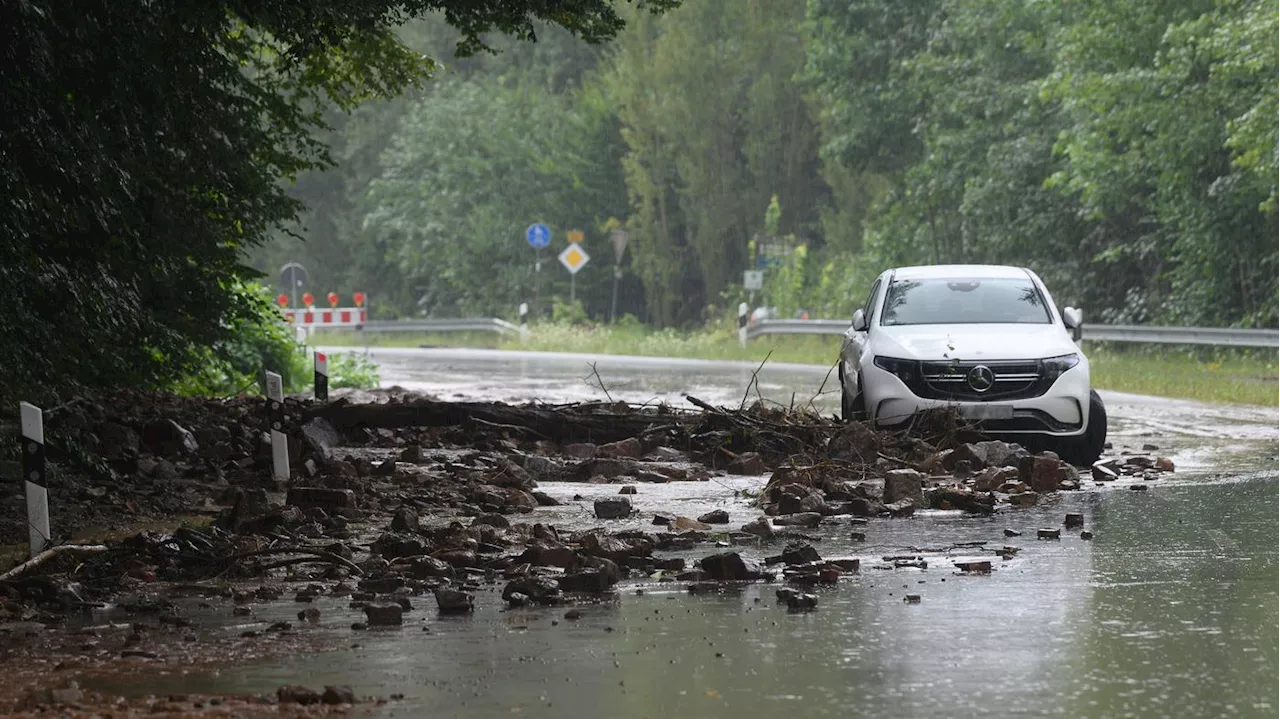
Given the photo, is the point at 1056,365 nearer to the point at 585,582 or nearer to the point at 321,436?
the point at 321,436

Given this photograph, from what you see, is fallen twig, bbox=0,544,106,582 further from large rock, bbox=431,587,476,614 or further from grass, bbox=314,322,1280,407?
grass, bbox=314,322,1280,407

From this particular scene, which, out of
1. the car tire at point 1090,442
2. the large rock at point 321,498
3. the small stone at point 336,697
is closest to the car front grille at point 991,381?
the car tire at point 1090,442

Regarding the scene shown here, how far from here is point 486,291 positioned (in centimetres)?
6550

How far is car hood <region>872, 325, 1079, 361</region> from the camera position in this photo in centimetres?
1517

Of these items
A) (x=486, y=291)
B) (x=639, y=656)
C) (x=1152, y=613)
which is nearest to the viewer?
(x=639, y=656)

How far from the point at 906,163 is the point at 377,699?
4208 centimetres

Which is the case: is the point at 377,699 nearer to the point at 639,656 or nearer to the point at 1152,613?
the point at 639,656

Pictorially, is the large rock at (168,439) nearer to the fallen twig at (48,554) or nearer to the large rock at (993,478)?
the fallen twig at (48,554)

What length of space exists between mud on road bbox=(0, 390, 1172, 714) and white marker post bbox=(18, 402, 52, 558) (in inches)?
16.7

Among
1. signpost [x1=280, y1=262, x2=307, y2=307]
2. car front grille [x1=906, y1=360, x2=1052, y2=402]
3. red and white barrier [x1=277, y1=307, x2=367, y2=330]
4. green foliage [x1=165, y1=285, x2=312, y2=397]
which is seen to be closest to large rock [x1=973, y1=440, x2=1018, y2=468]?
car front grille [x1=906, y1=360, x2=1052, y2=402]

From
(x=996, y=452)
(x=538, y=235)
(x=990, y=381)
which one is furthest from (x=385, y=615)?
(x=538, y=235)

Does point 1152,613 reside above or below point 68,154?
below

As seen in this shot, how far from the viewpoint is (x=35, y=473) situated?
410 inches

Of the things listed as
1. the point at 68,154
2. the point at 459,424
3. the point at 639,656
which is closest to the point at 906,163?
the point at 459,424
